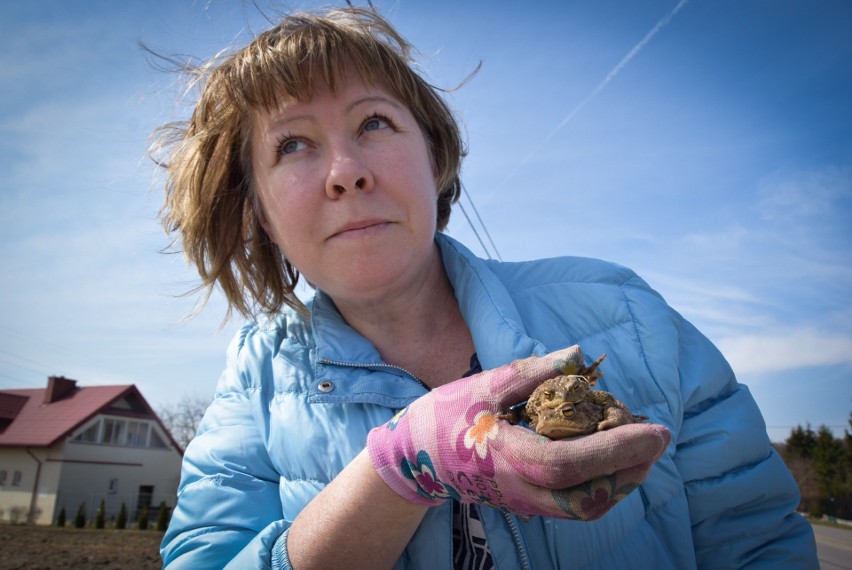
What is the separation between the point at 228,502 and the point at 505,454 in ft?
3.57

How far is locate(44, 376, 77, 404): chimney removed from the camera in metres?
26.6

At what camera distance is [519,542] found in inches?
59.9

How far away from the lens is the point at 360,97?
74.6 inches

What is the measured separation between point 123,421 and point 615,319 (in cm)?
3113

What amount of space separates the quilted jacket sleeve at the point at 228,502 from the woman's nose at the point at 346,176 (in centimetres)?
92

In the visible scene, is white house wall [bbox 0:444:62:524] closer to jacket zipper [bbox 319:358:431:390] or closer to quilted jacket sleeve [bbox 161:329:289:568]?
quilted jacket sleeve [bbox 161:329:289:568]

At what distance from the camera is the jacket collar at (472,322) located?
1.73m

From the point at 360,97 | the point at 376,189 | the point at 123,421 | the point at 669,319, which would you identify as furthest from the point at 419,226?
the point at 123,421

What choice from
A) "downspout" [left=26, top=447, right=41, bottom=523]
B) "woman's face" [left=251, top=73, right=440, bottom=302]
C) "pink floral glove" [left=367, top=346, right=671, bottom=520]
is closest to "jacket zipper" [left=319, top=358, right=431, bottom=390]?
"woman's face" [left=251, top=73, right=440, bottom=302]

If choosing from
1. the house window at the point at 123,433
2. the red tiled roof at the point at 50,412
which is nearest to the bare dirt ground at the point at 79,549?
the red tiled roof at the point at 50,412

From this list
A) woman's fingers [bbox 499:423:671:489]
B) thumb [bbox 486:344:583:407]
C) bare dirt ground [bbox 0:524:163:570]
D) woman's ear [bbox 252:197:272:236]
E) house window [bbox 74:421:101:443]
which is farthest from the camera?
house window [bbox 74:421:101:443]

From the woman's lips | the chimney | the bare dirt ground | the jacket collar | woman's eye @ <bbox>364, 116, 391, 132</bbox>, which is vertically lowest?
the bare dirt ground

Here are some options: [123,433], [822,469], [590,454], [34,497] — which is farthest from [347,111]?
[822,469]

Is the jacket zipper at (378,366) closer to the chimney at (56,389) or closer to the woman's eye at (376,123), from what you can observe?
the woman's eye at (376,123)
